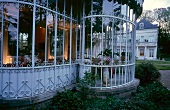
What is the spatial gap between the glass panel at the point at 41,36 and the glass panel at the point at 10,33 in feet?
2.35

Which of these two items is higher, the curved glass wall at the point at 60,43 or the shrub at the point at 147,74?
the curved glass wall at the point at 60,43

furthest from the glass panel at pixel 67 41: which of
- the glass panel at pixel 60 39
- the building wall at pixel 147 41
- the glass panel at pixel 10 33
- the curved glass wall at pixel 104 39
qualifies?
the building wall at pixel 147 41

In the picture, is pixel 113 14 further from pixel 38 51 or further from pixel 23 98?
pixel 23 98

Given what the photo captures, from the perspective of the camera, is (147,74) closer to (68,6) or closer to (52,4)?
(68,6)

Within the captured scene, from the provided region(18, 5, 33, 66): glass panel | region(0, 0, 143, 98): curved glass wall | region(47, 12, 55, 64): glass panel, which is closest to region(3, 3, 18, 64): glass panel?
region(0, 0, 143, 98): curved glass wall

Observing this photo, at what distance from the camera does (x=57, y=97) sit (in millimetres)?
5133

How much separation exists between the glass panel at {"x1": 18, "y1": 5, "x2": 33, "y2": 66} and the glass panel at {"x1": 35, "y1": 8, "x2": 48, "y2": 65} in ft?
0.82

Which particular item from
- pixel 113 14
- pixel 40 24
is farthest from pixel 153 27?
pixel 40 24

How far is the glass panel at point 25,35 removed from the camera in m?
5.03

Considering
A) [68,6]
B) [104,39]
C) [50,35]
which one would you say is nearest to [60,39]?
[50,35]

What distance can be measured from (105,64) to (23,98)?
3578mm

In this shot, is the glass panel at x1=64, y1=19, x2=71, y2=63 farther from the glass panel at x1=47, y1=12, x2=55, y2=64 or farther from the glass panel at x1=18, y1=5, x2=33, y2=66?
the glass panel at x1=18, y1=5, x2=33, y2=66

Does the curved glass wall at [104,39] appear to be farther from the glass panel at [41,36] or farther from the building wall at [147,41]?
the building wall at [147,41]

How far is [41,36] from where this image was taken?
5559mm
